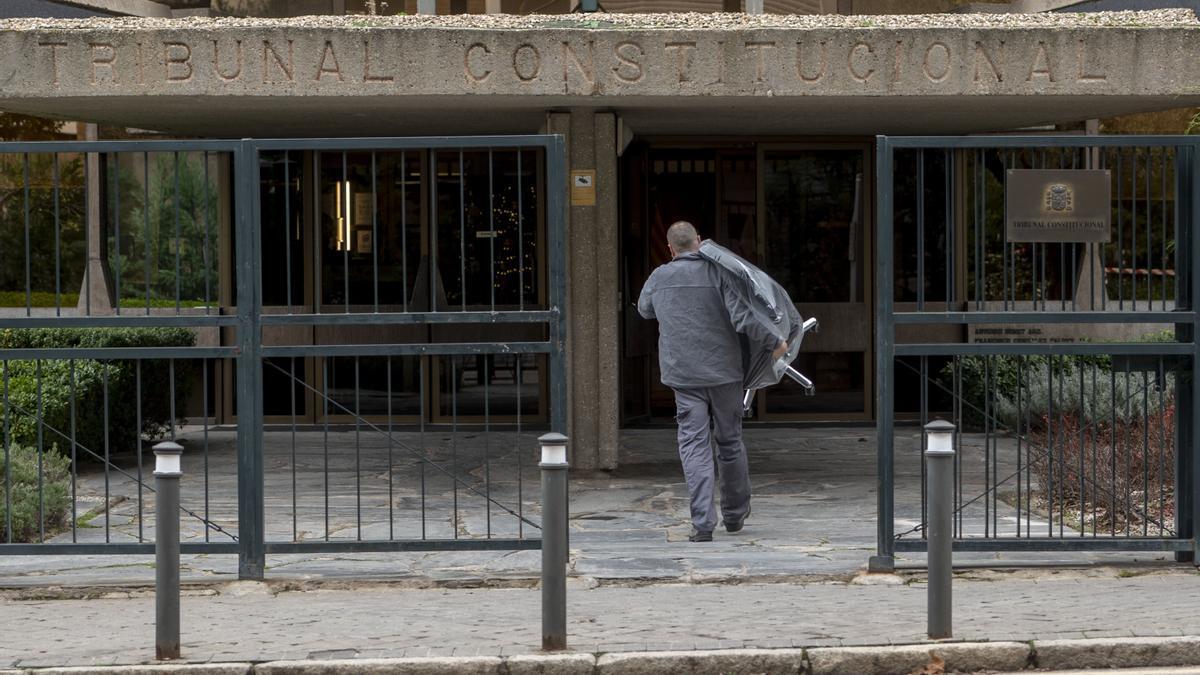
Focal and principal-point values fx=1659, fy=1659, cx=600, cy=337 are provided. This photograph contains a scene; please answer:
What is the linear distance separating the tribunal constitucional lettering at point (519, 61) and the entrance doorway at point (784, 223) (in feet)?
15.2

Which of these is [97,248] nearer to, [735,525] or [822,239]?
[822,239]

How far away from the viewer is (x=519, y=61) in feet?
37.4

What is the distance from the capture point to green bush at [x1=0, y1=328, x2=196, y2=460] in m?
12.7

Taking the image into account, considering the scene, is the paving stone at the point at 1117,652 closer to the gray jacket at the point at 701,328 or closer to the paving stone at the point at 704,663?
the paving stone at the point at 704,663

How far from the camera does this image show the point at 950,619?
6.95 metres

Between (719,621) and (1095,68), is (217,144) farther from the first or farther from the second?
(1095,68)

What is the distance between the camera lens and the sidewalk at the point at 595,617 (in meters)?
6.93

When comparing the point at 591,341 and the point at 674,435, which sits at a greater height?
the point at 591,341

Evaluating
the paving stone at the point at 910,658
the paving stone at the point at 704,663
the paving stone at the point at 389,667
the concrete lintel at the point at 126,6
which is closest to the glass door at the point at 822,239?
the concrete lintel at the point at 126,6

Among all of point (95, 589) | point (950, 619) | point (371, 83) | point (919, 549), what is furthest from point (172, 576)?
point (371, 83)

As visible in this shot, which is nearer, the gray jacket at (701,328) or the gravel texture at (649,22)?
the gray jacket at (701,328)

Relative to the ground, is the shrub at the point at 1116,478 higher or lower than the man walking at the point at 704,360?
lower

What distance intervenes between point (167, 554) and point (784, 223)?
33.9 feet

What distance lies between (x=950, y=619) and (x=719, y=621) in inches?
41.5
